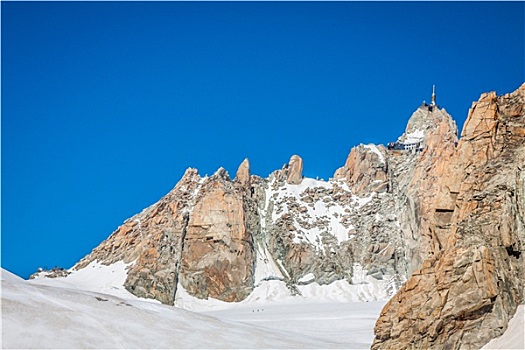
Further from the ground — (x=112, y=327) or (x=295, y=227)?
(x=295, y=227)

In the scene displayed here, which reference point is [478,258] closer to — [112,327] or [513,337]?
[513,337]

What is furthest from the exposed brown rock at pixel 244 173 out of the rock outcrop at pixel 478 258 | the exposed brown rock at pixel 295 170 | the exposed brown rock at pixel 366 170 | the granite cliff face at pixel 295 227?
the rock outcrop at pixel 478 258

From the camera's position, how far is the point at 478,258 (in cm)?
3275

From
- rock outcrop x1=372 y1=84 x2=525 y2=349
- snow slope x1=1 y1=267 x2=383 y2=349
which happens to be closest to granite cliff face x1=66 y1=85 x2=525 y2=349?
snow slope x1=1 y1=267 x2=383 y2=349

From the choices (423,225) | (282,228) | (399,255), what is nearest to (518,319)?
(423,225)

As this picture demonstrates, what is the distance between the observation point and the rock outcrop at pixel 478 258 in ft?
105

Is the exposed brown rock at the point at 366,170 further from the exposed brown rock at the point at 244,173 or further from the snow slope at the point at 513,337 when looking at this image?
the snow slope at the point at 513,337

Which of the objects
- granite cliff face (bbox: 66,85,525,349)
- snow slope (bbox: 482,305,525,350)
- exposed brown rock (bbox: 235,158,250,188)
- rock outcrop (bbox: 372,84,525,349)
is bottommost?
snow slope (bbox: 482,305,525,350)

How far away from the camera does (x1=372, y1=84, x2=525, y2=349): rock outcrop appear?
3198 cm

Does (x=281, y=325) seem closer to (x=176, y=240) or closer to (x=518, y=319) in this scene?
(x=518, y=319)

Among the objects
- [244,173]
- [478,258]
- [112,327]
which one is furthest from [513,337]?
[244,173]

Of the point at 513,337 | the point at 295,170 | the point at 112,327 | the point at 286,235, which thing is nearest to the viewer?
the point at 513,337

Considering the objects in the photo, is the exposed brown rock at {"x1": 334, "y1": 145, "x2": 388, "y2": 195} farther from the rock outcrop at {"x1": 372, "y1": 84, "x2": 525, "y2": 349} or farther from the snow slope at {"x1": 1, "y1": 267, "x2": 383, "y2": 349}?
the rock outcrop at {"x1": 372, "y1": 84, "x2": 525, "y2": 349}

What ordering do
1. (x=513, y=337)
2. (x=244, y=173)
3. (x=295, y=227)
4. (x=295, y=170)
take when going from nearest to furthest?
1. (x=513, y=337)
2. (x=295, y=227)
3. (x=244, y=173)
4. (x=295, y=170)
